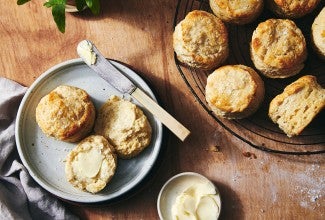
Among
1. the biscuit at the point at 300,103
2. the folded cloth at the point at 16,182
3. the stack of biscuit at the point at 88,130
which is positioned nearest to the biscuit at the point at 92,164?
the stack of biscuit at the point at 88,130

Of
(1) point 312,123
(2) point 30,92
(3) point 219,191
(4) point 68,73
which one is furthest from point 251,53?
(2) point 30,92

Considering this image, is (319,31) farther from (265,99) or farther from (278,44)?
(265,99)

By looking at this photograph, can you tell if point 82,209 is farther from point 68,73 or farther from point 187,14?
point 187,14

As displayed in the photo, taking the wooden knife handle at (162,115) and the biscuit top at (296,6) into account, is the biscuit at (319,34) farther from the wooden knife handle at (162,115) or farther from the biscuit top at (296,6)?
the wooden knife handle at (162,115)

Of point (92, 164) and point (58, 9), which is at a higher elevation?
point (58, 9)

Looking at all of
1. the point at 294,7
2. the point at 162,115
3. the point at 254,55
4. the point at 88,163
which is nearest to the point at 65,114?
the point at 88,163

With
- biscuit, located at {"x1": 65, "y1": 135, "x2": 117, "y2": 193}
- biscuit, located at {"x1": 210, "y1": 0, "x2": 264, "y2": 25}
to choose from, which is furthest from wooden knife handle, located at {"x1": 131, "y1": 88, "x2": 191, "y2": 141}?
biscuit, located at {"x1": 210, "y1": 0, "x2": 264, "y2": 25}
